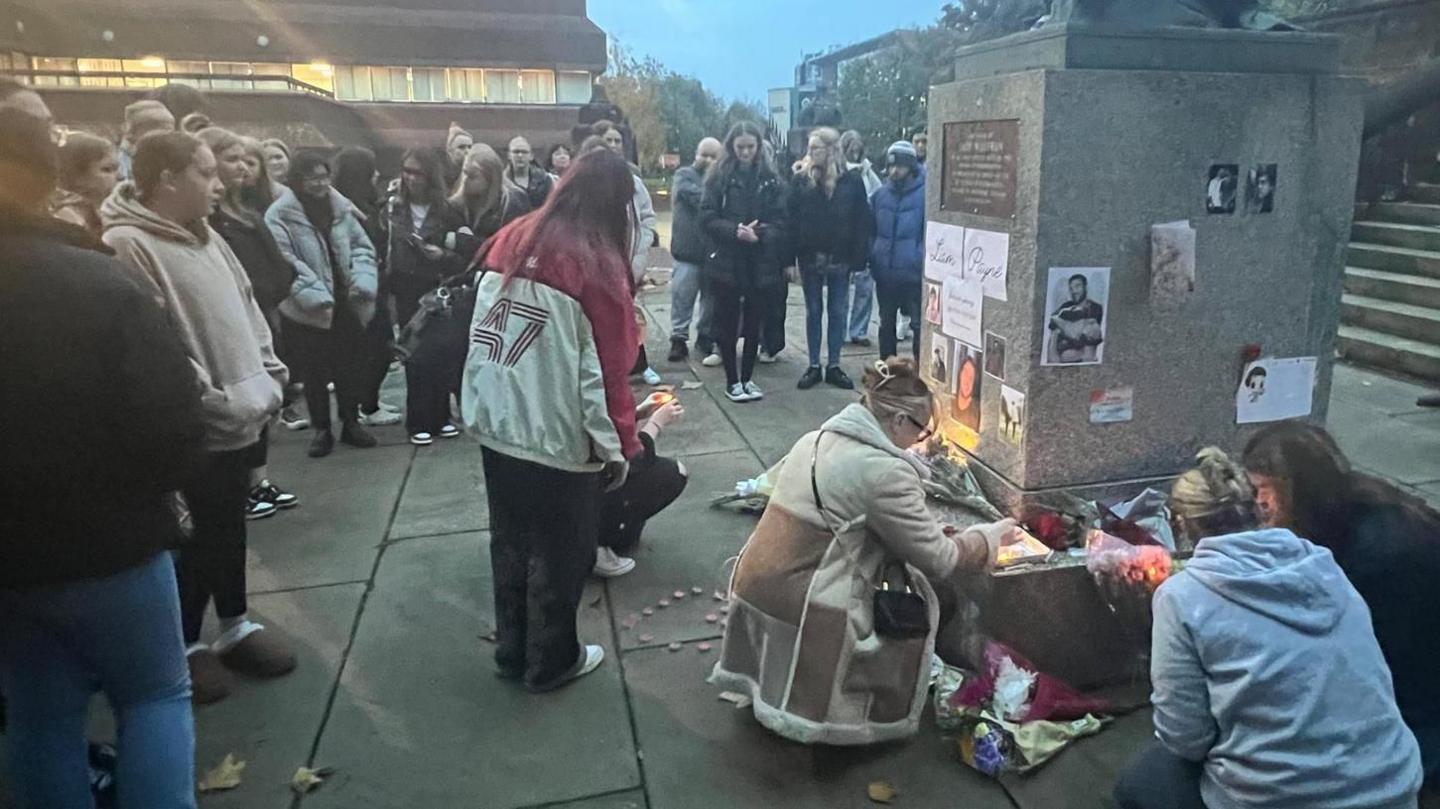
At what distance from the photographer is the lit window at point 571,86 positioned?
3238 cm

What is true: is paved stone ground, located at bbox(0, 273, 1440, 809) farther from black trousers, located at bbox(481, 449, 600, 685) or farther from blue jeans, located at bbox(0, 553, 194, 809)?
blue jeans, located at bbox(0, 553, 194, 809)

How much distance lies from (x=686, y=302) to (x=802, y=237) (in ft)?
4.83

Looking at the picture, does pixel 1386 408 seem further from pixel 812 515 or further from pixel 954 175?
pixel 812 515

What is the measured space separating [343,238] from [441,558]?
238cm

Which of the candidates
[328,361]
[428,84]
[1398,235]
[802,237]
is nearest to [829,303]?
[802,237]

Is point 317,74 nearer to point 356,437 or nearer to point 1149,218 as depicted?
point 356,437

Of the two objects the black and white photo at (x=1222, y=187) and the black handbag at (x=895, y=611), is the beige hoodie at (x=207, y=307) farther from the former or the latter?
the black and white photo at (x=1222, y=187)

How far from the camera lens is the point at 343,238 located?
609cm

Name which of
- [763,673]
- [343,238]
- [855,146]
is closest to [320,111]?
[855,146]

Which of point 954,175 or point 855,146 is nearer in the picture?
point 954,175

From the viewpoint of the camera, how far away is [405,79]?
3138 centimetres

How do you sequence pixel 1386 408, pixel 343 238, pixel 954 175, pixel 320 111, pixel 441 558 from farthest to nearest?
pixel 320 111
pixel 1386 408
pixel 343 238
pixel 441 558
pixel 954 175

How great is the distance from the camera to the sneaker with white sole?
3600 mm

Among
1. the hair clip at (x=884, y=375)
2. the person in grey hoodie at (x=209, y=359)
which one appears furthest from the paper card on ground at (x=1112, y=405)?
the person in grey hoodie at (x=209, y=359)
